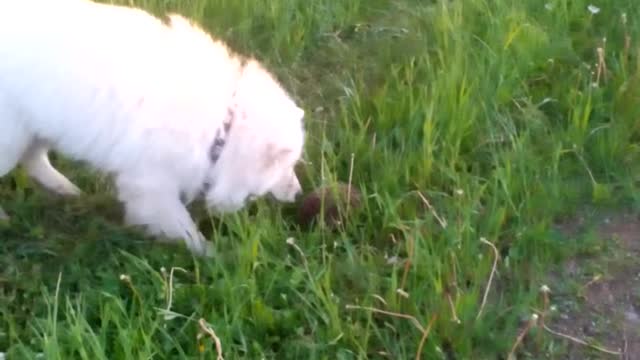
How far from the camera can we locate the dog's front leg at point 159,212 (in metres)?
3.79

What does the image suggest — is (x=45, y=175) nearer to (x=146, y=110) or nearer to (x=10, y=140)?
(x=10, y=140)

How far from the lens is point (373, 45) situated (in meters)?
5.02

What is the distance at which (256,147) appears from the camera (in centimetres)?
374

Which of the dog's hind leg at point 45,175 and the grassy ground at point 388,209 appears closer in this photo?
the grassy ground at point 388,209

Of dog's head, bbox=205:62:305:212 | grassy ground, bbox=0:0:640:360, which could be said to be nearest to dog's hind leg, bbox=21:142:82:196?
grassy ground, bbox=0:0:640:360

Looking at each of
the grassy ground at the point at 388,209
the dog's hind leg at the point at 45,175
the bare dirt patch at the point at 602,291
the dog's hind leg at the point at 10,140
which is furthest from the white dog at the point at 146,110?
the bare dirt patch at the point at 602,291

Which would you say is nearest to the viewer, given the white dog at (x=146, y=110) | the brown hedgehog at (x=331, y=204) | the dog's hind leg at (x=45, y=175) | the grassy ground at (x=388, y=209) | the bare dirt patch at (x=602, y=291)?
the grassy ground at (x=388, y=209)

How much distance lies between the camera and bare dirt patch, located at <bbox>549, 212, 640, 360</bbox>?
341 cm

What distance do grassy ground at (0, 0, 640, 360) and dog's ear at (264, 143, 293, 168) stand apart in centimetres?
21

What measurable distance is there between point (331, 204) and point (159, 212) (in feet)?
2.08

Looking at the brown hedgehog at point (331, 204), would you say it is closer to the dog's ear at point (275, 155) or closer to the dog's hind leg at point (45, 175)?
the dog's ear at point (275, 155)

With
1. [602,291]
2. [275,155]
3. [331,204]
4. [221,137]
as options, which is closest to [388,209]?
[331,204]

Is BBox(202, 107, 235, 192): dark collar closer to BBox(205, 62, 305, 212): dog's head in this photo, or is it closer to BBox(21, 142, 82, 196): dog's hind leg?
BBox(205, 62, 305, 212): dog's head

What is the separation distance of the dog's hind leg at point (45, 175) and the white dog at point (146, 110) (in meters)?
0.28
